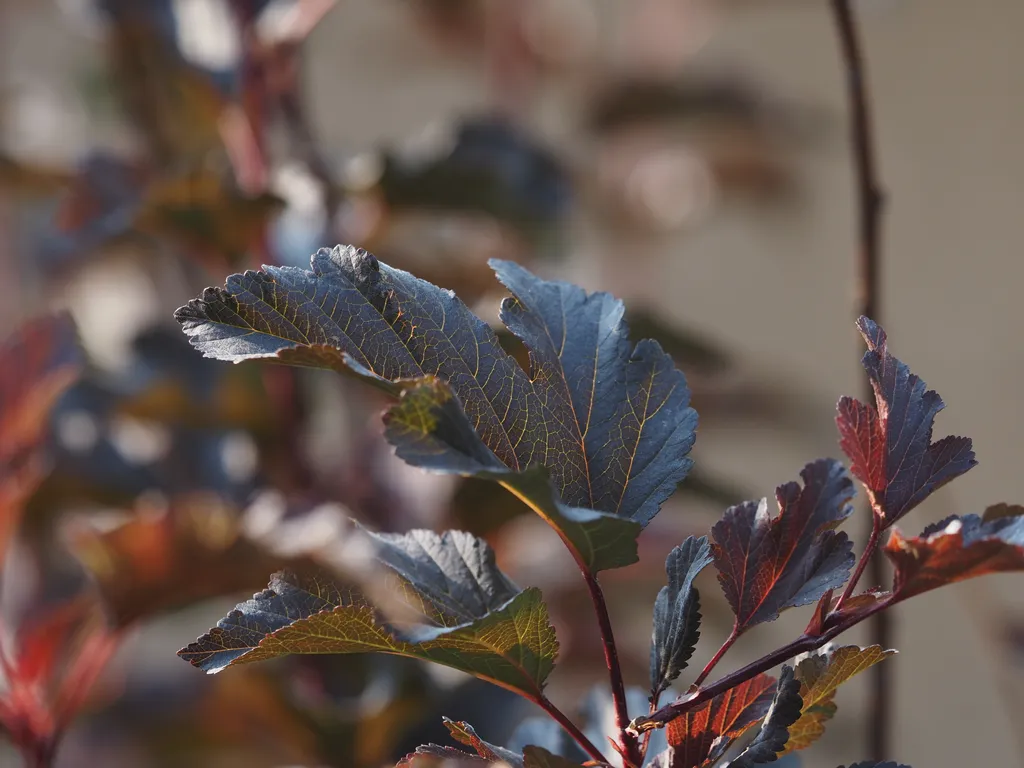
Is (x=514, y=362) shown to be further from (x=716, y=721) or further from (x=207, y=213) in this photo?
(x=207, y=213)

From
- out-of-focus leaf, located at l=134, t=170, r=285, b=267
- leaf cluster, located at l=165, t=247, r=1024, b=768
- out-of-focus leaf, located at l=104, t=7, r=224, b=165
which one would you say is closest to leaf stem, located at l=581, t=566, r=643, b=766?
leaf cluster, located at l=165, t=247, r=1024, b=768

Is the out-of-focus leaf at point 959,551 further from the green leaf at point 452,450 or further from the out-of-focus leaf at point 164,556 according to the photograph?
the out-of-focus leaf at point 164,556

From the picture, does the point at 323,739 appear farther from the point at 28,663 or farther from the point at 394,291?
the point at 394,291

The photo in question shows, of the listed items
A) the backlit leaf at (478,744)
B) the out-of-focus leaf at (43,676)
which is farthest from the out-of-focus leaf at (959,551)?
the out-of-focus leaf at (43,676)

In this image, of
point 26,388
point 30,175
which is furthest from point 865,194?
point 30,175

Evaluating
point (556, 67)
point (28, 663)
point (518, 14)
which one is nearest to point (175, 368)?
point (28, 663)

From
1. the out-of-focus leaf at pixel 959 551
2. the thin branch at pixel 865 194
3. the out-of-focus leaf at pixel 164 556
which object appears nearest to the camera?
the out-of-focus leaf at pixel 959 551
